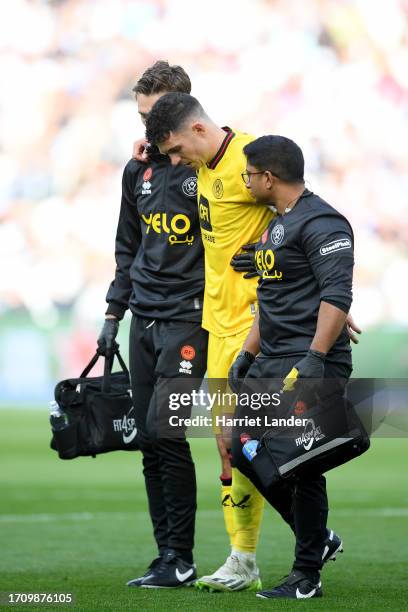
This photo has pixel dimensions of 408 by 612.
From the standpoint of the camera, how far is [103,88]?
24219mm

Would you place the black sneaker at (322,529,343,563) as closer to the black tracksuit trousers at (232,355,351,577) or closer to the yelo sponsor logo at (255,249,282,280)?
the black tracksuit trousers at (232,355,351,577)

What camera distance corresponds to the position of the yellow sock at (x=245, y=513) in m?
4.80

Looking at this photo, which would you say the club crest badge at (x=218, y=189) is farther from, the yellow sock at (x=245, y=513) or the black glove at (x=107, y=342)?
the yellow sock at (x=245, y=513)

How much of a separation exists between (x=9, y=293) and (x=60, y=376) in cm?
193

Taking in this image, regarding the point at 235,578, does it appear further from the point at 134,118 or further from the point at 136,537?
the point at 134,118

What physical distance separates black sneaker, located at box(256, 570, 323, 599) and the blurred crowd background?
1788cm

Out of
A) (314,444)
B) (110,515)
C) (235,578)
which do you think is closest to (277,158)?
(314,444)

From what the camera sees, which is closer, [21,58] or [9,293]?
[9,293]

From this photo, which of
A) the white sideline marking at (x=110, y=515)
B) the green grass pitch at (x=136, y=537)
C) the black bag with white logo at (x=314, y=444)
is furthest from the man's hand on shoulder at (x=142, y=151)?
the white sideline marking at (x=110, y=515)

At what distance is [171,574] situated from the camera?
193 inches

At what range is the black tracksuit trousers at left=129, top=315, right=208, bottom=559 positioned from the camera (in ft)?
16.3

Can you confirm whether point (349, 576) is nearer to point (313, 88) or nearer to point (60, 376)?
point (60, 376)

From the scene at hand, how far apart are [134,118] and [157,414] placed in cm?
1921

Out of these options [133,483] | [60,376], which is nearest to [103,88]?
[60,376]
